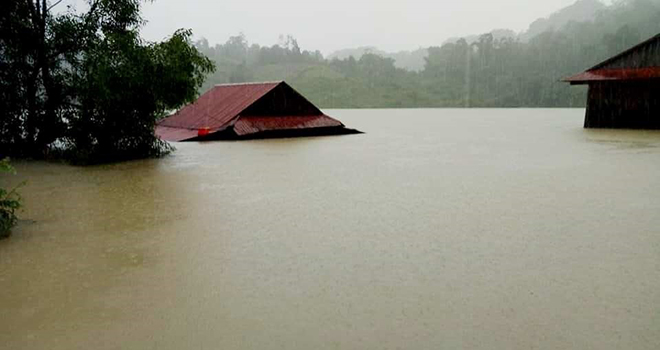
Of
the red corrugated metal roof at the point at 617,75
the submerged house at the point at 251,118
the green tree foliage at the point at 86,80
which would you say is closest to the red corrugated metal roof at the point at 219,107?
the submerged house at the point at 251,118

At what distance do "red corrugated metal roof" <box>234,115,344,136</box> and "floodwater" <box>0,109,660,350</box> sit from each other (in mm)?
7409

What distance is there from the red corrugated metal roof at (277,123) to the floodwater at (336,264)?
24.3ft

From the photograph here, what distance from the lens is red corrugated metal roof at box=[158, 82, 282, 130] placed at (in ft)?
51.3

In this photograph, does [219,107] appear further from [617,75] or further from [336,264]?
[336,264]

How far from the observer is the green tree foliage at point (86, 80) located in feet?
A: 31.4

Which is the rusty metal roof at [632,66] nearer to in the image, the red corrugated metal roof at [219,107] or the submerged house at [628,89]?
the submerged house at [628,89]

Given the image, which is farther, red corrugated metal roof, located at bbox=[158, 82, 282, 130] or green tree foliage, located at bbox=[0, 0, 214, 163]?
red corrugated metal roof, located at bbox=[158, 82, 282, 130]

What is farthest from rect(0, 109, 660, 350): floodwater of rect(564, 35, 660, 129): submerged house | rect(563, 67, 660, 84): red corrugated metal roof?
rect(564, 35, 660, 129): submerged house

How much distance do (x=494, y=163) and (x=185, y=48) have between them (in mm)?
5972

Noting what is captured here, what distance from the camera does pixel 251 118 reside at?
51.1 ft

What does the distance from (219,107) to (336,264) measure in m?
13.7

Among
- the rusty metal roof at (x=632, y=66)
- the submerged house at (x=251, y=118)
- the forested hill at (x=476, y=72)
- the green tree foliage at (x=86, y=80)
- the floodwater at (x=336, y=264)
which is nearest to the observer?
the floodwater at (x=336, y=264)

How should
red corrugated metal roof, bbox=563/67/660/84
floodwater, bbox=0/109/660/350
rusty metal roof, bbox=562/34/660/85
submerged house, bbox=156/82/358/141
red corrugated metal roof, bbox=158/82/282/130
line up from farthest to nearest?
rusty metal roof, bbox=562/34/660/85 < red corrugated metal roof, bbox=563/67/660/84 < red corrugated metal roof, bbox=158/82/282/130 < submerged house, bbox=156/82/358/141 < floodwater, bbox=0/109/660/350

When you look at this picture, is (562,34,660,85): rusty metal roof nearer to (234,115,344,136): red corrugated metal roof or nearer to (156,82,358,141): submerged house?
(156,82,358,141): submerged house
